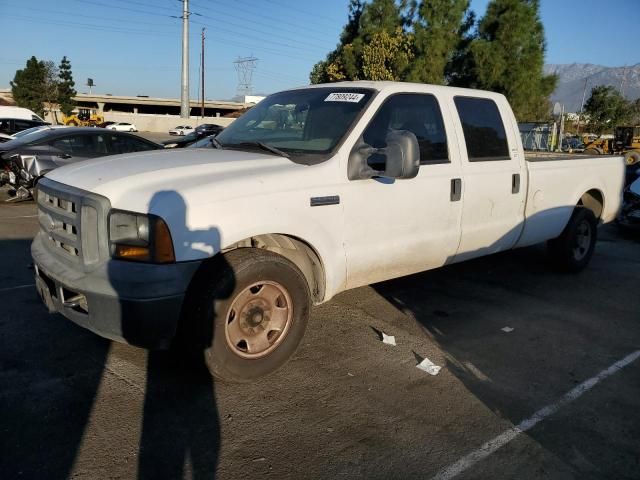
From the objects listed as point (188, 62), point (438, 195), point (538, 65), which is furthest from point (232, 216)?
point (188, 62)

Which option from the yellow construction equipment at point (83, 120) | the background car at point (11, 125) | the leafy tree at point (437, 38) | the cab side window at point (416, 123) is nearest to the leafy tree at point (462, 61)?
the leafy tree at point (437, 38)

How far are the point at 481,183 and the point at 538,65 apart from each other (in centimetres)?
2310

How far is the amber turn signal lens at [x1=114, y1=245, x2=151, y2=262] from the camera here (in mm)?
2949

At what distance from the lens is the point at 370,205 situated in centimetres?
386

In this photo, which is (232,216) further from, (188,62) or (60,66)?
(60,66)

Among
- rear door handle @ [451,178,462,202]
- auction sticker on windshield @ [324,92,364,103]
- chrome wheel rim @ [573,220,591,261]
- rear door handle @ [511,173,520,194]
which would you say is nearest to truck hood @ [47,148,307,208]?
auction sticker on windshield @ [324,92,364,103]

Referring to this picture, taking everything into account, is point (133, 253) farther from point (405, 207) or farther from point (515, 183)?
point (515, 183)

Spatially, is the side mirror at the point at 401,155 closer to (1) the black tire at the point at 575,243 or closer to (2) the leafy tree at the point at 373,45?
(1) the black tire at the point at 575,243

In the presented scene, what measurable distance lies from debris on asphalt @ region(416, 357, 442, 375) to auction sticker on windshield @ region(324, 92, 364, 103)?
6.60 ft

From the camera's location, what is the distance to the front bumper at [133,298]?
2.91 metres

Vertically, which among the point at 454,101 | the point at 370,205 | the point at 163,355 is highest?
the point at 454,101

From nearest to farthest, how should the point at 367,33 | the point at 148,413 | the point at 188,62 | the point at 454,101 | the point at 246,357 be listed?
1. the point at 148,413
2. the point at 246,357
3. the point at 454,101
4. the point at 367,33
5. the point at 188,62

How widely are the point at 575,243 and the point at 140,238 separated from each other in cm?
522

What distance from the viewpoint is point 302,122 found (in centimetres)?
427
